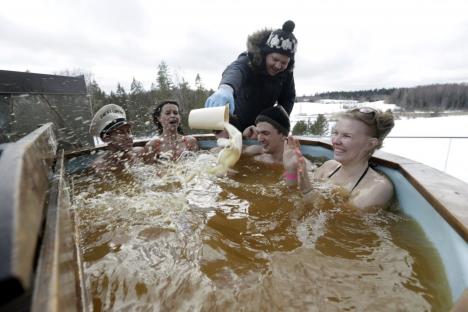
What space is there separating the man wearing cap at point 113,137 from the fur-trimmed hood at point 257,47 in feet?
7.03

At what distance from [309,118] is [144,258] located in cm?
2345

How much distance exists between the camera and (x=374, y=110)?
2.66m

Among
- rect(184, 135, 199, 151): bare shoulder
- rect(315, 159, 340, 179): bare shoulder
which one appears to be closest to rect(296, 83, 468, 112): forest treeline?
rect(184, 135, 199, 151): bare shoulder

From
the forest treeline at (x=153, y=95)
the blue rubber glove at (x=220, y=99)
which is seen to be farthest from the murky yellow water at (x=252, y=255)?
the forest treeline at (x=153, y=95)

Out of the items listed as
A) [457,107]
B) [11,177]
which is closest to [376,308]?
[11,177]

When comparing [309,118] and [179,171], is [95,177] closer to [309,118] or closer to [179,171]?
[179,171]

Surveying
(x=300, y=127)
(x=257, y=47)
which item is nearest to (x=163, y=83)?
(x=300, y=127)

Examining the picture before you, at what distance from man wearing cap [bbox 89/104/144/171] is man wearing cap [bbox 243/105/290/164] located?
2058 millimetres

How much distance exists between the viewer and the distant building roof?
143 inches

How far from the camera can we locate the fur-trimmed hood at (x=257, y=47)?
378 centimetres

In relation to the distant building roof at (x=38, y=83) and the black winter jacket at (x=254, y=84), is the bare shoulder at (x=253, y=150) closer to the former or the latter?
the black winter jacket at (x=254, y=84)

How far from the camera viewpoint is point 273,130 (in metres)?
3.91

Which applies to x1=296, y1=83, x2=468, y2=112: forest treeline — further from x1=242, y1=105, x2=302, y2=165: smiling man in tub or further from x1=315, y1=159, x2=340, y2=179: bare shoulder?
x1=315, y1=159, x2=340, y2=179: bare shoulder

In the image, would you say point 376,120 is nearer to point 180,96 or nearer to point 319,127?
point 319,127
